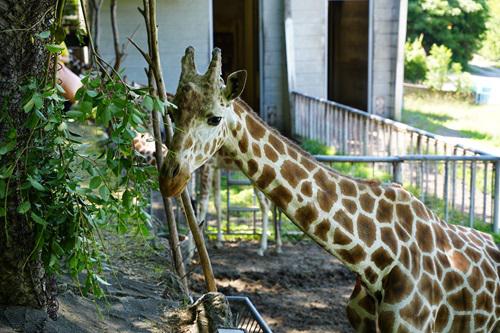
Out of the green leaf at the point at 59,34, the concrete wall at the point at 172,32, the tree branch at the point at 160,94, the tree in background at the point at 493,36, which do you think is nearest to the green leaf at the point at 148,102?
the green leaf at the point at 59,34

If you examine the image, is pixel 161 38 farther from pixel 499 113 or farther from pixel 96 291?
pixel 96 291

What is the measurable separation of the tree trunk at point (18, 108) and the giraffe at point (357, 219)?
31.4 inches

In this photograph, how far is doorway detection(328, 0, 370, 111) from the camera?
2119 centimetres

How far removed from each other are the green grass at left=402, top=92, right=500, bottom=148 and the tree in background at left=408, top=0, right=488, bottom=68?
20.4 ft

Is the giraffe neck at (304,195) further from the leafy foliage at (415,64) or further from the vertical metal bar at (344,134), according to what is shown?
the leafy foliage at (415,64)

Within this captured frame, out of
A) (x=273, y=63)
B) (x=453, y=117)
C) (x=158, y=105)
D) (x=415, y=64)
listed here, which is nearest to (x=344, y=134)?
(x=273, y=63)

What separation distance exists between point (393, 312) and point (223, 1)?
21825 millimetres

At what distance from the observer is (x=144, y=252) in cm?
707

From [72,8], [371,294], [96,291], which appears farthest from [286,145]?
[72,8]

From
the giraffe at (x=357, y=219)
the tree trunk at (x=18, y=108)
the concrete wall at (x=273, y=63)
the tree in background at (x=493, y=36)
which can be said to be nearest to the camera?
the tree trunk at (x=18, y=108)

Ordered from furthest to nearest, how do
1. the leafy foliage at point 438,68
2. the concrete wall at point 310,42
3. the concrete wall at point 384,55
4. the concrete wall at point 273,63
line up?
the leafy foliage at point 438,68, the concrete wall at point 273,63, the concrete wall at point 310,42, the concrete wall at point 384,55

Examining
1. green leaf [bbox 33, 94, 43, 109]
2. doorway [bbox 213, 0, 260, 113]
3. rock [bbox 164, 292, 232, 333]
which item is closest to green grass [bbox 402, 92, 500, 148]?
doorway [bbox 213, 0, 260, 113]

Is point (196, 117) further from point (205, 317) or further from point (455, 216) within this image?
point (455, 216)

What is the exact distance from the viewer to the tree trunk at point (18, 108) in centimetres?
384
